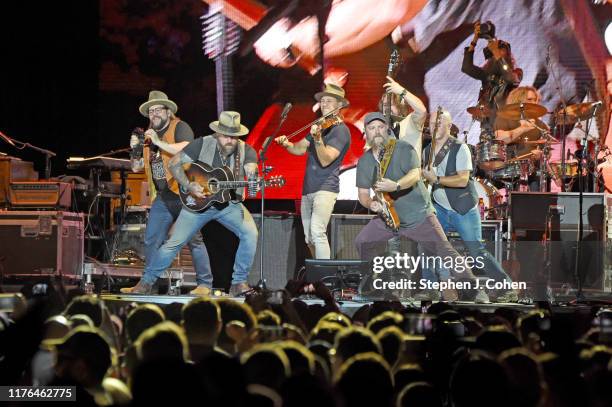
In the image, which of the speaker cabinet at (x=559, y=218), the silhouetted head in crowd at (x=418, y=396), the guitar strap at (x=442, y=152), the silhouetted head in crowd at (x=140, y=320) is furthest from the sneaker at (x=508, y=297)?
the silhouetted head in crowd at (x=418, y=396)

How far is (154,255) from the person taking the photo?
370 inches

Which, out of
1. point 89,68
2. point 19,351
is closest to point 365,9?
point 89,68

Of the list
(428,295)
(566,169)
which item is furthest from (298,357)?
(566,169)

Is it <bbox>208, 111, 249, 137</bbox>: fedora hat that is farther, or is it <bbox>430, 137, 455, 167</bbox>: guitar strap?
<bbox>208, 111, 249, 137</bbox>: fedora hat

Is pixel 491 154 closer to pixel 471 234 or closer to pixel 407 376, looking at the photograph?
pixel 471 234

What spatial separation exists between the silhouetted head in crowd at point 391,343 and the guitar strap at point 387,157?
5118mm

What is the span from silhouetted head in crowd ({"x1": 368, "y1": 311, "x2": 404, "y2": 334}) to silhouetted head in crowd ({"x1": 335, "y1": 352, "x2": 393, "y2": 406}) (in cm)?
119

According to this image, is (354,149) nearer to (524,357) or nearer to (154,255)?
(154,255)

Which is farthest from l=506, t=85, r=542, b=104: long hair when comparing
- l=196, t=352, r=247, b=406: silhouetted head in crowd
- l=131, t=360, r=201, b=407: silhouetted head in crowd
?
l=131, t=360, r=201, b=407: silhouetted head in crowd

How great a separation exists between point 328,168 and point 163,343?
655 centimetres

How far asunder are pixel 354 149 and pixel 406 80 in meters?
1.20

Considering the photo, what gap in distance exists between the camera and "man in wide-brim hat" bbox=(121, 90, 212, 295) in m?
9.51

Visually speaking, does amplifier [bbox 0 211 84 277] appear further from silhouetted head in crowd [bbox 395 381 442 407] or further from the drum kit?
silhouetted head in crowd [bbox 395 381 442 407]

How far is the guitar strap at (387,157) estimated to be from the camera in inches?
351
